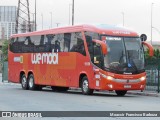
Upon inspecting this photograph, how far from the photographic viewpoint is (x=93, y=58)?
2556cm

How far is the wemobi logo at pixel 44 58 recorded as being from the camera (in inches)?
1177

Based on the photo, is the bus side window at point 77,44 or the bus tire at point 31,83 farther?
the bus tire at point 31,83

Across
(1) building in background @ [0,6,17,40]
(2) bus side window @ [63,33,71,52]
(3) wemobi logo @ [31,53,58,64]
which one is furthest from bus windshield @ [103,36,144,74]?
(1) building in background @ [0,6,17,40]

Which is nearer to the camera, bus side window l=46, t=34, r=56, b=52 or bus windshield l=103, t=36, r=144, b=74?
bus windshield l=103, t=36, r=144, b=74

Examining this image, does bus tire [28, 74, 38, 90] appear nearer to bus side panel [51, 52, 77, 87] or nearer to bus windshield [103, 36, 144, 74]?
bus side panel [51, 52, 77, 87]

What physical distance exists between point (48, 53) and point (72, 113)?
14.8m

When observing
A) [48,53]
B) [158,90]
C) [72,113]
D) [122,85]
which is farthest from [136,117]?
[48,53]

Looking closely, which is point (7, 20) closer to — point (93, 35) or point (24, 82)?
point (24, 82)

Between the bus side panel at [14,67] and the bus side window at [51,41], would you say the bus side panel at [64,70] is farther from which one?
the bus side panel at [14,67]

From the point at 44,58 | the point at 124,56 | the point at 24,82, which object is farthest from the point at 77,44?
the point at 24,82

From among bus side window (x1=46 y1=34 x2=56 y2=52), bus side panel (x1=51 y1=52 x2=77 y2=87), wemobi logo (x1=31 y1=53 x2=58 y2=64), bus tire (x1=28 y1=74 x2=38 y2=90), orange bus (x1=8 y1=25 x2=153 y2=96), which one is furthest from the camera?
bus tire (x1=28 y1=74 x2=38 y2=90)

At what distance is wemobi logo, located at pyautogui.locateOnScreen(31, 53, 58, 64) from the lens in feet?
98.1

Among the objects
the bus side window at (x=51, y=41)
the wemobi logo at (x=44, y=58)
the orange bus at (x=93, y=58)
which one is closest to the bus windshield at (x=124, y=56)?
the orange bus at (x=93, y=58)

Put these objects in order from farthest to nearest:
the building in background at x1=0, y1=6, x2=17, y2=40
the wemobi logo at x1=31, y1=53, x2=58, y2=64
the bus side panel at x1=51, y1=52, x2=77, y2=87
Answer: the building in background at x1=0, y1=6, x2=17, y2=40
the wemobi logo at x1=31, y1=53, x2=58, y2=64
the bus side panel at x1=51, y1=52, x2=77, y2=87
